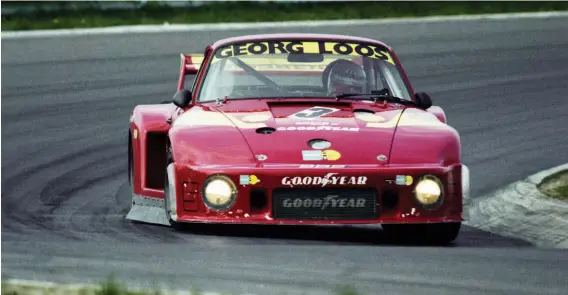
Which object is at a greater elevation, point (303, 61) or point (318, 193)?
point (303, 61)

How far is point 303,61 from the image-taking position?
9.15 metres

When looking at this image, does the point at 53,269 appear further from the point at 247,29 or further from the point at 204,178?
the point at 247,29

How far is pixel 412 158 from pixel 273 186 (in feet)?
2.48

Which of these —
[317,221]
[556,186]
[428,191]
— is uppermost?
[428,191]

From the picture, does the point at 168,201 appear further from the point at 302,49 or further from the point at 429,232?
the point at 302,49

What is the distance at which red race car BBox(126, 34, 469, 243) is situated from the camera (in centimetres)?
754

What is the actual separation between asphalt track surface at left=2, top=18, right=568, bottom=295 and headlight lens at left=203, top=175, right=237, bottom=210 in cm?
21

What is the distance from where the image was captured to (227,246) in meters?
7.40

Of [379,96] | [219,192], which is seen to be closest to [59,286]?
[219,192]

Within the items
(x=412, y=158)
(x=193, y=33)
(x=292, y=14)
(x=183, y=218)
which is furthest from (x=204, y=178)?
(x=292, y=14)

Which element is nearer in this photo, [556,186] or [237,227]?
[237,227]

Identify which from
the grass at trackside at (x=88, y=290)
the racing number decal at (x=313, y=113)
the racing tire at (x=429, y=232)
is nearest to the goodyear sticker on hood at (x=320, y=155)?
the racing number decal at (x=313, y=113)

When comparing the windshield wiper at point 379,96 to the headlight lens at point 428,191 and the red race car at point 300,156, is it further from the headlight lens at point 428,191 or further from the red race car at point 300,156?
the headlight lens at point 428,191

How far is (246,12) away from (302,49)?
486 inches
